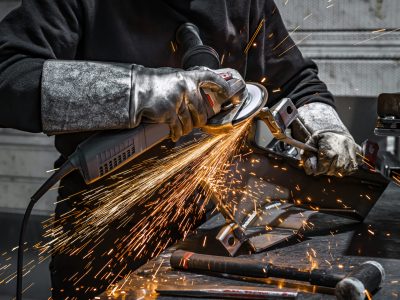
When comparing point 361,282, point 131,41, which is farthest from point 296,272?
point 131,41

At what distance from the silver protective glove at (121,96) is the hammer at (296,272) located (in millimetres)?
304

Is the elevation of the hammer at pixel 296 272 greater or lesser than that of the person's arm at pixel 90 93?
lesser

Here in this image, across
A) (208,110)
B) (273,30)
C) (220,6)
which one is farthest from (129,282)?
(273,30)

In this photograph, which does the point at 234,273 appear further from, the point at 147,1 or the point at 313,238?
the point at 147,1

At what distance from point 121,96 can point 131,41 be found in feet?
1.40

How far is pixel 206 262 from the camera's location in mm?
1492

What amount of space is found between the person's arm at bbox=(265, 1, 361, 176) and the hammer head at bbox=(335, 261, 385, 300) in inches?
23.7

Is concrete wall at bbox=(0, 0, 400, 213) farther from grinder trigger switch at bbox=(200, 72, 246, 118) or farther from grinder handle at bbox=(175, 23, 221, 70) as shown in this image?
grinder trigger switch at bbox=(200, 72, 246, 118)

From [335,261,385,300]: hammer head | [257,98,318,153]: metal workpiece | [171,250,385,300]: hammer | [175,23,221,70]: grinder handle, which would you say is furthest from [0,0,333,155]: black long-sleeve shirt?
[335,261,385,300]: hammer head

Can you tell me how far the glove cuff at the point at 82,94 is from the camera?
1511 millimetres

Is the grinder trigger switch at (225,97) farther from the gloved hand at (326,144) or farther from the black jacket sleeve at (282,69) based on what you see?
the black jacket sleeve at (282,69)

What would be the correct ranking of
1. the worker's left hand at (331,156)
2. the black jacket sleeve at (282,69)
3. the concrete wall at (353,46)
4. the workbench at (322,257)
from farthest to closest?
the concrete wall at (353,46) → the black jacket sleeve at (282,69) → the worker's left hand at (331,156) → the workbench at (322,257)

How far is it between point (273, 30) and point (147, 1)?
638 millimetres

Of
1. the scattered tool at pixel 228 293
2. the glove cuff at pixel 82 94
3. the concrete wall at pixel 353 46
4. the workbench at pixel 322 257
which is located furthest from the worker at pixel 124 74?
the concrete wall at pixel 353 46
